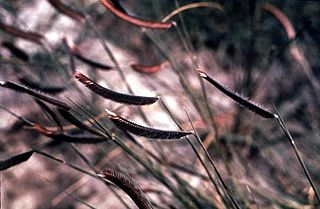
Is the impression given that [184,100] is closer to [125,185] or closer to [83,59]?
[83,59]

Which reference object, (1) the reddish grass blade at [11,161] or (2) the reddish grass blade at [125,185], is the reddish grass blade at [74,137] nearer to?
(1) the reddish grass blade at [11,161]

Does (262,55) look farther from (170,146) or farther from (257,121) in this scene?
(170,146)

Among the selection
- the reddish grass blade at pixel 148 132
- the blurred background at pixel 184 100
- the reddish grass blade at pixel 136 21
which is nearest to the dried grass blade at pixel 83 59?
the blurred background at pixel 184 100

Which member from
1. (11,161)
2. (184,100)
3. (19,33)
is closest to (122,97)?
(11,161)

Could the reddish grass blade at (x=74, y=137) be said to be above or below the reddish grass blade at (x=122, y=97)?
below

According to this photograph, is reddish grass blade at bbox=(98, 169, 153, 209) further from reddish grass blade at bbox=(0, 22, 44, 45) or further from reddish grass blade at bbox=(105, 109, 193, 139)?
reddish grass blade at bbox=(0, 22, 44, 45)

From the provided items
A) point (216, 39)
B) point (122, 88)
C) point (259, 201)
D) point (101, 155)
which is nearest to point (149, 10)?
point (216, 39)

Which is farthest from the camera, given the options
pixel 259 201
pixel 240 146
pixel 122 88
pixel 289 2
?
pixel 289 2

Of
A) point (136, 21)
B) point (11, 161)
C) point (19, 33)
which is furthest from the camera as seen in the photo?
point (19, 33)
